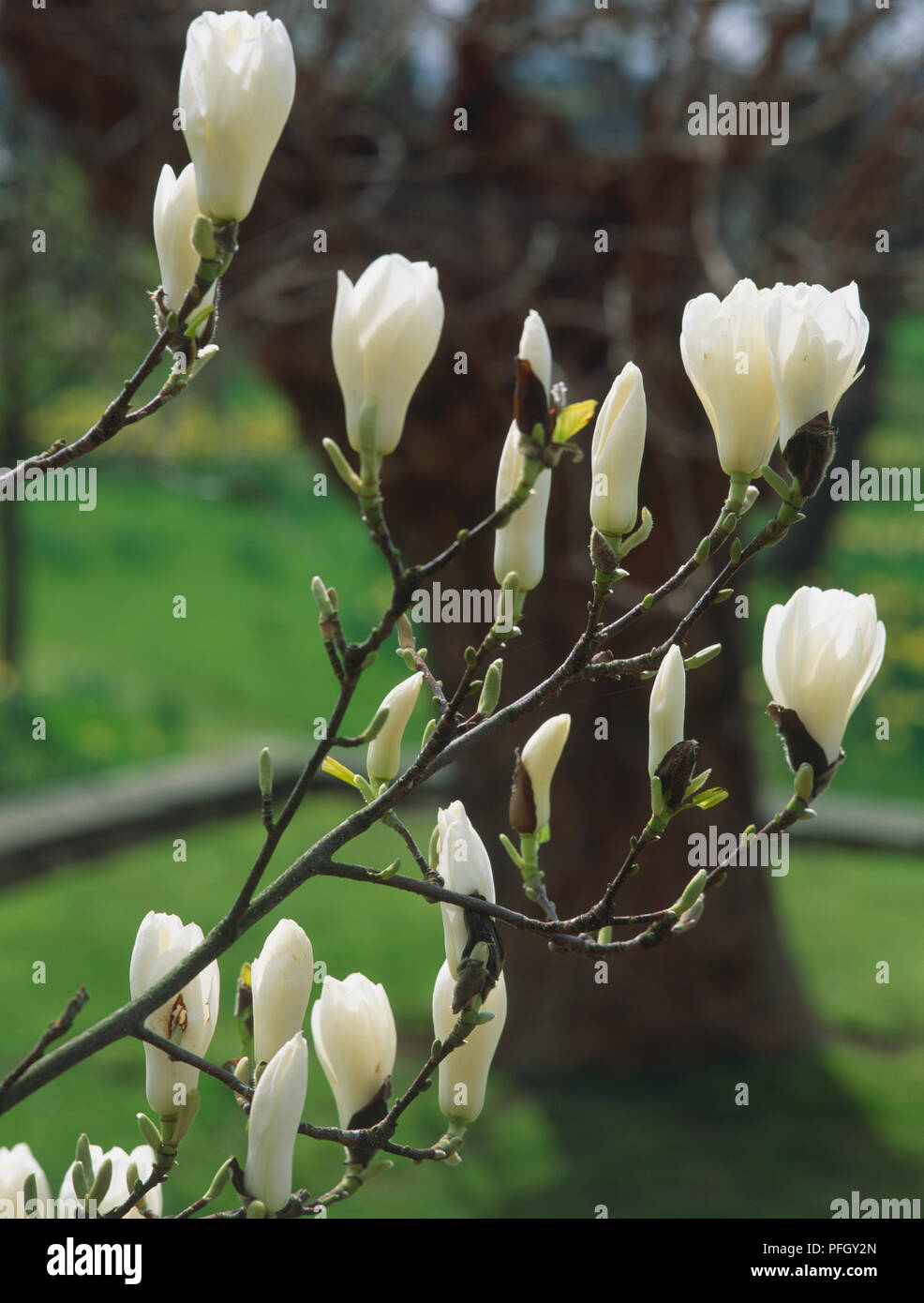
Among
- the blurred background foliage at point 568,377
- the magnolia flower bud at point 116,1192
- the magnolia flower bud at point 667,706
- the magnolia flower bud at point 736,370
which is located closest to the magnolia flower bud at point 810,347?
the magnolia flower bud at point 736,370

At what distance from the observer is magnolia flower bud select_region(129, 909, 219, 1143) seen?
2.35 ft

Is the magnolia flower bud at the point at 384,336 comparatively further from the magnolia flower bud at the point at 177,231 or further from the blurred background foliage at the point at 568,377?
the blurred background foliage at the point at 568,377

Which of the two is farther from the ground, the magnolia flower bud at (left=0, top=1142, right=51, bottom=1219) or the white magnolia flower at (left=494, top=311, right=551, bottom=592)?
the white magnolia flower at (left=494, top=311, right=551, bottom=592)

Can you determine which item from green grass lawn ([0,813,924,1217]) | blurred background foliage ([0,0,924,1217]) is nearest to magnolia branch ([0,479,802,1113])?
blurred background foliage ([0,0,924,1217])

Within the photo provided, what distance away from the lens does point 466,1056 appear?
2.44ft

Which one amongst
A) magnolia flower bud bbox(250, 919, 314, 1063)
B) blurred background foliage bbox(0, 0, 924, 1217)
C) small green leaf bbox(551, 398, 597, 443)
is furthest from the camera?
blurred background foliage bbox(0, 0, 924, 1217)

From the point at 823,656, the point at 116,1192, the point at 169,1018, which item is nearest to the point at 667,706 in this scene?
the point at 823,656

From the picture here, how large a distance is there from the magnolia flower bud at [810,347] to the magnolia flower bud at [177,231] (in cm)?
29

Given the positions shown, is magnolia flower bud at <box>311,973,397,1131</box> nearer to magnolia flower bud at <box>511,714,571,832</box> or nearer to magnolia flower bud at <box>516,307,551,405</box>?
magnolia flower bud at <box>511,714,571,832</box>

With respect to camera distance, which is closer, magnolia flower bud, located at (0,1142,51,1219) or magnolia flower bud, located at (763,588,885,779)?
magnolia flower bud, located at (763,588,885,779)

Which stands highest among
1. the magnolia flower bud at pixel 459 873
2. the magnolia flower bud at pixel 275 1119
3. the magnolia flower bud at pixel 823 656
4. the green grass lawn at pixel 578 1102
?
the magnolia flower bud at pixel 823 656

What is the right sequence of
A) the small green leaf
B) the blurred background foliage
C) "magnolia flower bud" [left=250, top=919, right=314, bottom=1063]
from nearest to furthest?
the small green leaf < "magnolia flower bud" [left=250, top=919, right=314, bottom=1063] < the blurred background foliage

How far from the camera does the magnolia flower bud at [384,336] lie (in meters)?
0.60

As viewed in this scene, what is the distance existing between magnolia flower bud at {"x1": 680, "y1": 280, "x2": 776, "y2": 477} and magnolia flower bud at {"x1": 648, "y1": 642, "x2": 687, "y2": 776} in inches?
4.0
